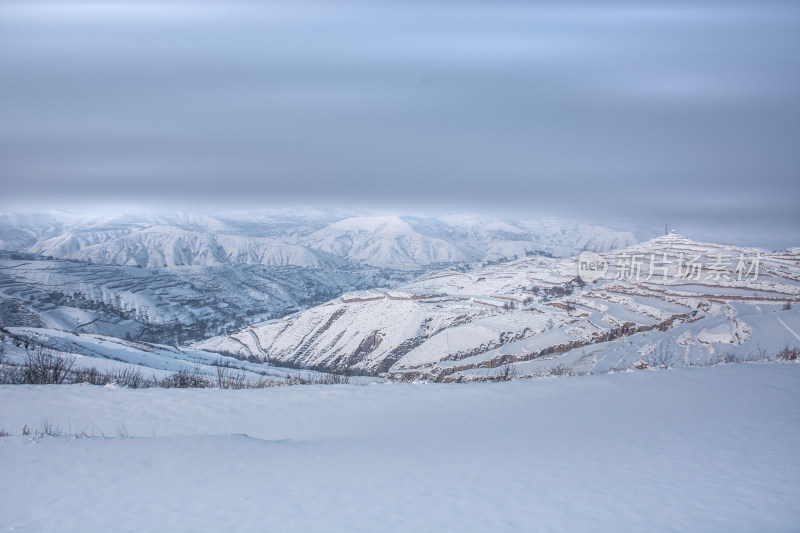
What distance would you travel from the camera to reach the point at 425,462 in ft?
19.4

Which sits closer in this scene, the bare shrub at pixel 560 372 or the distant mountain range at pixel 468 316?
the bare shrub at pixel 560 372

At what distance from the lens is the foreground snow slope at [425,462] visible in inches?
166

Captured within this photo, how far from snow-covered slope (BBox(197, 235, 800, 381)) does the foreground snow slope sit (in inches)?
282

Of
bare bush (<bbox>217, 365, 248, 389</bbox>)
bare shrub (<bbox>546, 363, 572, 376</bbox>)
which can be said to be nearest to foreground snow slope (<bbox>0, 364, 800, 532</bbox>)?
bare bush (<bbox>217, 365, 248, 389</bbox>)

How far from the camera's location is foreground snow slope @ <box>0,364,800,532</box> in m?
4.21

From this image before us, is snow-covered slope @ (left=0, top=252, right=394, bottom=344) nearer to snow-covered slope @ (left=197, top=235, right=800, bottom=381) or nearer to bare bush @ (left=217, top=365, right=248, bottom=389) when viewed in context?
snow-covered slope @ (left=197, top=235, right=800, bottom=381)

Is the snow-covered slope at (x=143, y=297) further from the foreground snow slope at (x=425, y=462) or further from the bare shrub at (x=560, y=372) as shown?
the foreground snow slope at (x=425, y=462)

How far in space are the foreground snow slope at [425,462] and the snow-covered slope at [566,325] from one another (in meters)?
7.15

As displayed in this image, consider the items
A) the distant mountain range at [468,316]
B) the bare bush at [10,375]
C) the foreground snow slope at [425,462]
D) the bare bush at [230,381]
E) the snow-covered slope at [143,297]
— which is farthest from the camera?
the snow-covered slope at [143,297]

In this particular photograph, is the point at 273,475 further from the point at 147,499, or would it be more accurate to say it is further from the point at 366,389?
the point at 366,389

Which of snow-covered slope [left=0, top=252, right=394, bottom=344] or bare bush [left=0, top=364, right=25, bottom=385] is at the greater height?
bare bush [left=0, top=364, right=25, bottom=385]

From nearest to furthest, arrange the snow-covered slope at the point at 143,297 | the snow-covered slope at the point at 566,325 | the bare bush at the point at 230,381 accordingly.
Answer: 1. the bare bush at the point at 230,381
2. the snow-covered slope at the point at 566,325
3. the snow-covered slope at the point at 143,297

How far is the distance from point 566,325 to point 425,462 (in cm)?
3276

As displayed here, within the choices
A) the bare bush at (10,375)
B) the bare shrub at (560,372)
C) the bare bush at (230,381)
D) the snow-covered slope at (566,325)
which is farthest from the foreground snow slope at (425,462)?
the snow-covered slope at (566,325)
